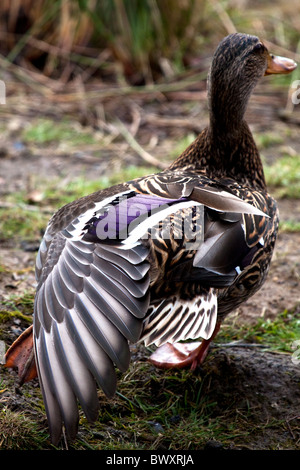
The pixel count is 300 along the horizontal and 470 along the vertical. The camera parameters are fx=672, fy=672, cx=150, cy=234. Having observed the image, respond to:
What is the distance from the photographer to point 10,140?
21.3 ft

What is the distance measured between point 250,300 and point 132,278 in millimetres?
1692

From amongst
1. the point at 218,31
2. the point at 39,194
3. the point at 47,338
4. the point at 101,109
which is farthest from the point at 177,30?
the point at 47,338

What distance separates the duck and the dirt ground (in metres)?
0.25

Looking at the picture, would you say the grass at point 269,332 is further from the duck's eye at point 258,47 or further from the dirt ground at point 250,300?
the duck's eye at point 258,47

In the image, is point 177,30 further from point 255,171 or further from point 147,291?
point 147,291

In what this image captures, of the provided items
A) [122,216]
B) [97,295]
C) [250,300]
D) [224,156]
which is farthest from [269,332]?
[97,295]

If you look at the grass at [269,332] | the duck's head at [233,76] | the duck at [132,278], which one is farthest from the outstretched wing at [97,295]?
the grass at [269,332]

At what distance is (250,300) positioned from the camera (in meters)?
4.12

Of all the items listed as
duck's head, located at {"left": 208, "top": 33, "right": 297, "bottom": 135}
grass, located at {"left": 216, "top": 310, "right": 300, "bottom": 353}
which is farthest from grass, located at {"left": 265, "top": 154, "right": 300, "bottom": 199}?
duck's head, located at {"left": 208, "top": 33, "right": 297, "bottom": 135}

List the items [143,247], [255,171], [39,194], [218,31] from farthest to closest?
[218,31] → [39,194] → [255,171] → [143,247]

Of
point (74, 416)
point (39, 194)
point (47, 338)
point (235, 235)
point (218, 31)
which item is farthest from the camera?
point (218, 31)

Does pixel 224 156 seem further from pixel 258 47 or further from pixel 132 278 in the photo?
pixel 132 278

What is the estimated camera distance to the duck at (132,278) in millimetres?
2416

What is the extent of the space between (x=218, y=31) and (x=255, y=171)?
495 centimetres
